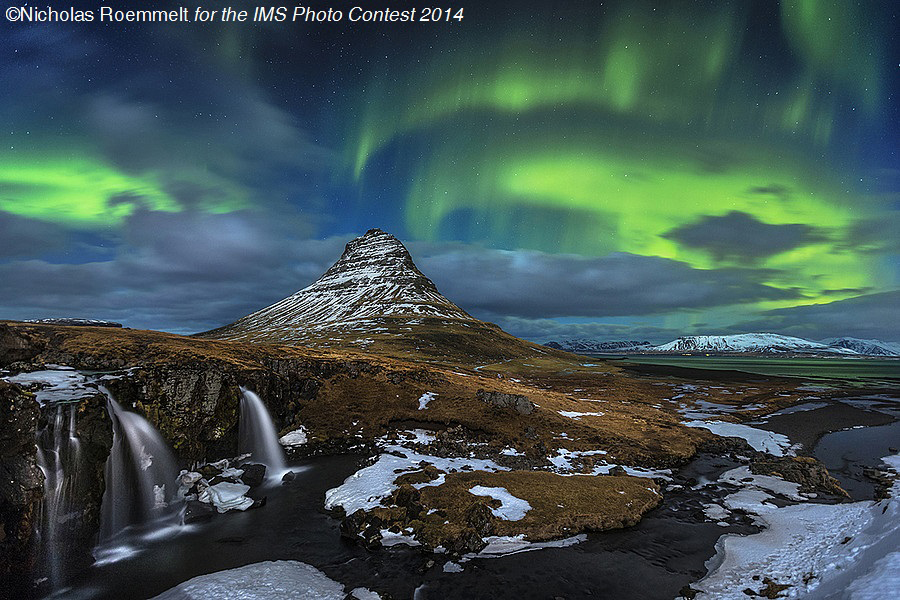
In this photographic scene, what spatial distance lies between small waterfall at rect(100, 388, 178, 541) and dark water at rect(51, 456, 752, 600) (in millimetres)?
3540

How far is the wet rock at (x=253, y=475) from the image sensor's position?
98.1ft

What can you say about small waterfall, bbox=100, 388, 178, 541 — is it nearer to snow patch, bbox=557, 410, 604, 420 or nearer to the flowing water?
the flowing water

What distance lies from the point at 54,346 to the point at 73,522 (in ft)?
70.2

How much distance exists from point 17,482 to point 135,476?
699cm

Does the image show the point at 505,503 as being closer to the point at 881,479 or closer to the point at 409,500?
the point at 409,500

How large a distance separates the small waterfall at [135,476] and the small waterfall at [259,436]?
6856 millimetres

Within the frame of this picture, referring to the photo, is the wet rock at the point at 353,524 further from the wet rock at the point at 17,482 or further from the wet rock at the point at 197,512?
the wet rock at the point at 17,482

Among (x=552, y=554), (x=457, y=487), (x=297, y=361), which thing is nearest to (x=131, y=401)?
(x=297, y=361)

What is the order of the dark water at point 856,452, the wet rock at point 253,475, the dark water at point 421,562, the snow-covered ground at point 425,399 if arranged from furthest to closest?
the snow-covered ground at point 425,399
the dark water at point 856,452
the wet rock at point 253,475
the dark water at point 421,562

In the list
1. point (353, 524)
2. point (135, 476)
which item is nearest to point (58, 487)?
point (135, 476)

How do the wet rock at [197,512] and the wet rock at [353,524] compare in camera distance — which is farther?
the wet rock at [197,512]

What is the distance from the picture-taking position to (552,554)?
824 inches

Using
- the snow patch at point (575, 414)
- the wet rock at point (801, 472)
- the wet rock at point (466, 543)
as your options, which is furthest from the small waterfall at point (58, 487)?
the wet rock at point (801, 472)

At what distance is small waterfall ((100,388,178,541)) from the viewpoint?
2366 centimetres
